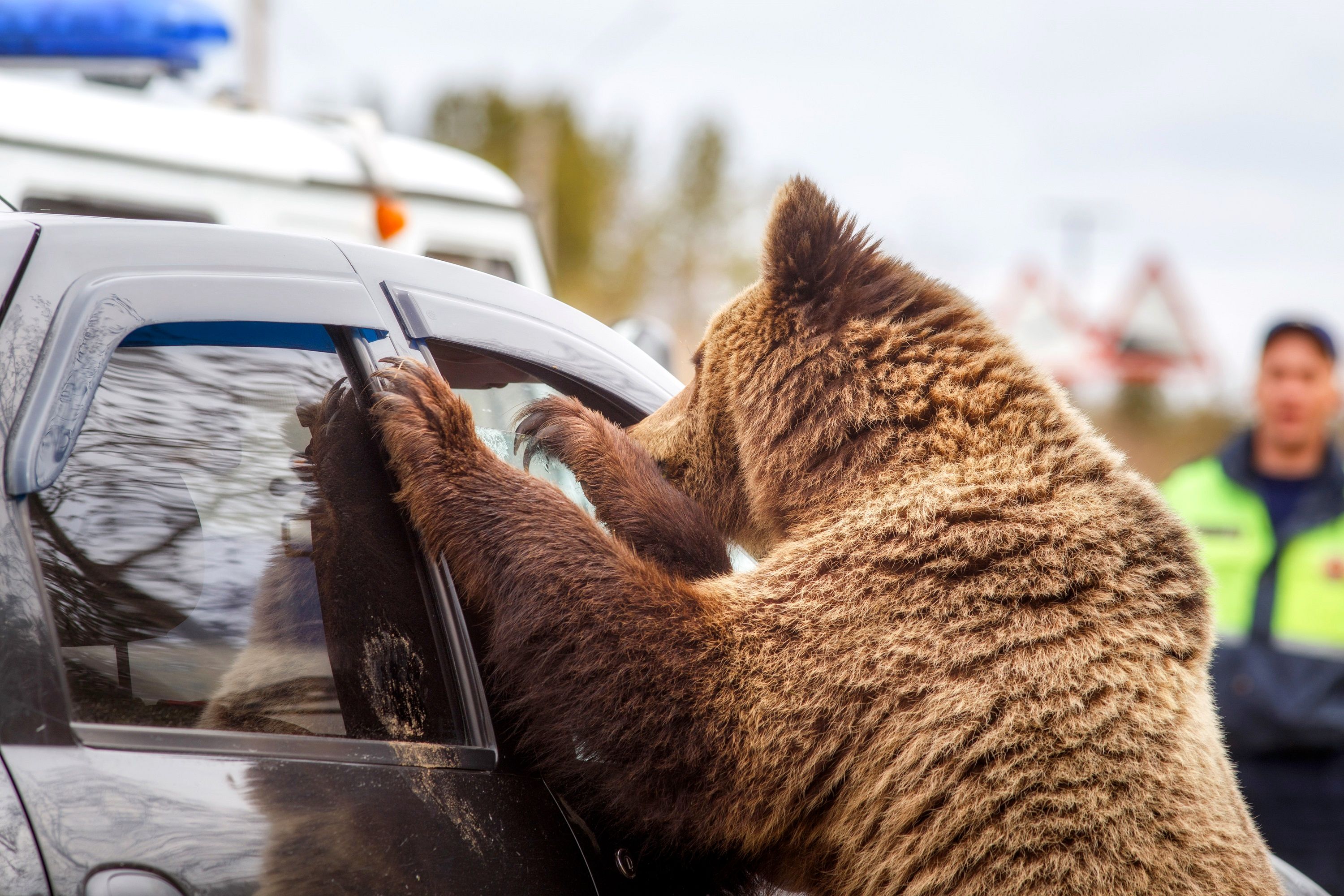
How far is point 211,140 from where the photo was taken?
200 inches

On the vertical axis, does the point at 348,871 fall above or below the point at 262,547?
below

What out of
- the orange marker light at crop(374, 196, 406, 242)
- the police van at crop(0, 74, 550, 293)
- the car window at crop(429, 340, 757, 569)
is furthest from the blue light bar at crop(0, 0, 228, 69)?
the car window at crop(429, 340, 757, 569)

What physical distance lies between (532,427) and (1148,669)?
54.6 inches

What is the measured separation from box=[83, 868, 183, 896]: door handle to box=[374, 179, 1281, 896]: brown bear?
2.38 feet

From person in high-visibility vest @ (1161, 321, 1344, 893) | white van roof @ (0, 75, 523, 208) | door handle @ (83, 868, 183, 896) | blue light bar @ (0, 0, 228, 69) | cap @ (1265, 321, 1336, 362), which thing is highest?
blue light bar @ (0, 0, 228, 69)

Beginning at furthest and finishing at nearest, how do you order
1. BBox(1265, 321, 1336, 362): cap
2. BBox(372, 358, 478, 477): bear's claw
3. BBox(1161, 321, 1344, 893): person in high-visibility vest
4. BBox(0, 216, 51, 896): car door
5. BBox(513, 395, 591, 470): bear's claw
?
BBox(1265, 321, 1336, 362): cap
BBox(1161, 321, 1344, 893): person in high-visibility vest
BBox(513, 395, 591, 470): bear's claw
BBox(372, 358, 478, 477): bear's claw
BBox(0, 216, 51, 896): car door

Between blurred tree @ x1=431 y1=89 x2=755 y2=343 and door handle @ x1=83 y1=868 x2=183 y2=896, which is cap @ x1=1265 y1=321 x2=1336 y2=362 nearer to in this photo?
door handle @ x1=83 y1=868 x2=183 y2=896

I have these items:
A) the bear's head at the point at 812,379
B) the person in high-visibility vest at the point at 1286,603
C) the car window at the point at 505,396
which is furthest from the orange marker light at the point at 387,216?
the person in high-visibility vest at the point at 1286,603

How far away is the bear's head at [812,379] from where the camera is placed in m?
2.68

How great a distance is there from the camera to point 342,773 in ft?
5.57

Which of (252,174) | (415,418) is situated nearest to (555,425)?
(415,418)

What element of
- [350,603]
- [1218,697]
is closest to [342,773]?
[350,603]

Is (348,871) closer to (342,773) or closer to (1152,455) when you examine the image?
(342,773)

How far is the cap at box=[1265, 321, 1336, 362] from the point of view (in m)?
5.10
